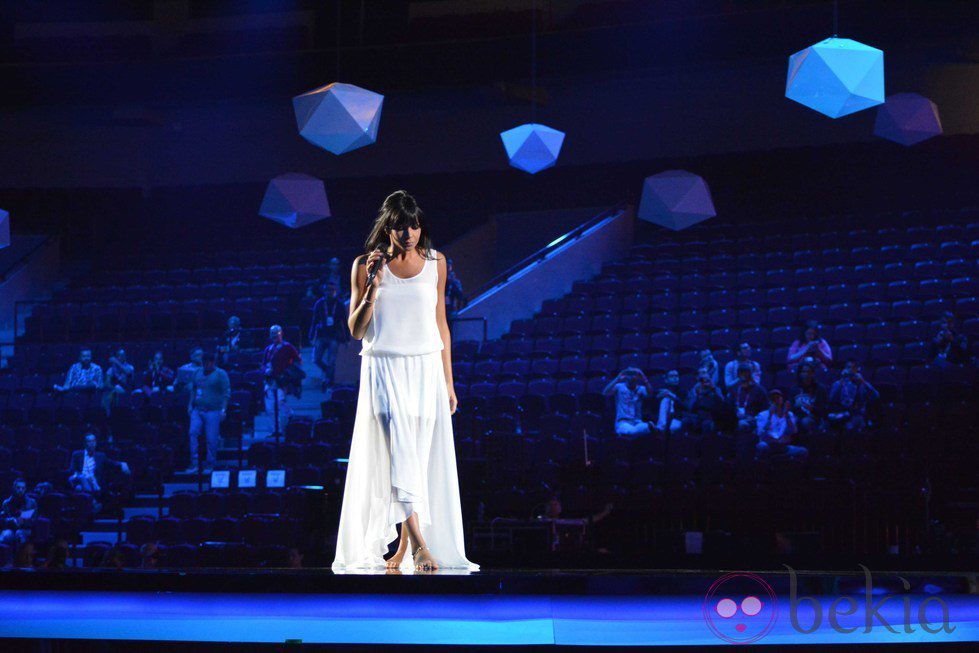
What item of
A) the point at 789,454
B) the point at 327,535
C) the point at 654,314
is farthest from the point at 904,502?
the point at 654,314

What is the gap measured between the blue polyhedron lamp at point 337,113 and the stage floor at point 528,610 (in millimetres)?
7473

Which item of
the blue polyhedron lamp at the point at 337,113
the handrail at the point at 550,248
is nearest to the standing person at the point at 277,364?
the blue polyhedron lamp at the point at 337,113

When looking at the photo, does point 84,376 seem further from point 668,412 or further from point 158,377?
point 668,412

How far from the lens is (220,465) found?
10945 millimetres

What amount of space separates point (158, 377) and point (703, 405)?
6.09m

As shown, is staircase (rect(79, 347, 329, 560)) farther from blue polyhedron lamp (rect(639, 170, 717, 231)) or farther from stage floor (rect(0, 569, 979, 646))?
stage floor (rect(0, 569, 979, 646))

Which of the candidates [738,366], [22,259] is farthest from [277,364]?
[22,259]

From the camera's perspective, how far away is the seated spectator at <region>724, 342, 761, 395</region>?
33.3ft

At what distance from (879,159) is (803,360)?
284 inches

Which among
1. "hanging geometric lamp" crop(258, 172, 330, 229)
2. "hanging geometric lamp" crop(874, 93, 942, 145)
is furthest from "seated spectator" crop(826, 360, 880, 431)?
"hanging geometric lamp" crop(258, 172, 330, 229)

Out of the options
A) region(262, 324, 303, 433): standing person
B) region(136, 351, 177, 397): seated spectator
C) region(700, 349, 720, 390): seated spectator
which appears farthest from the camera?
region(136, 351, 177, 397): seated spectator

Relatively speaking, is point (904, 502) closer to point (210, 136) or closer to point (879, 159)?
point (879, 159)

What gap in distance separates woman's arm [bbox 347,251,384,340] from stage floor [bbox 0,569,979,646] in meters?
0.98

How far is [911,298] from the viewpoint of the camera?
38.7 feet
